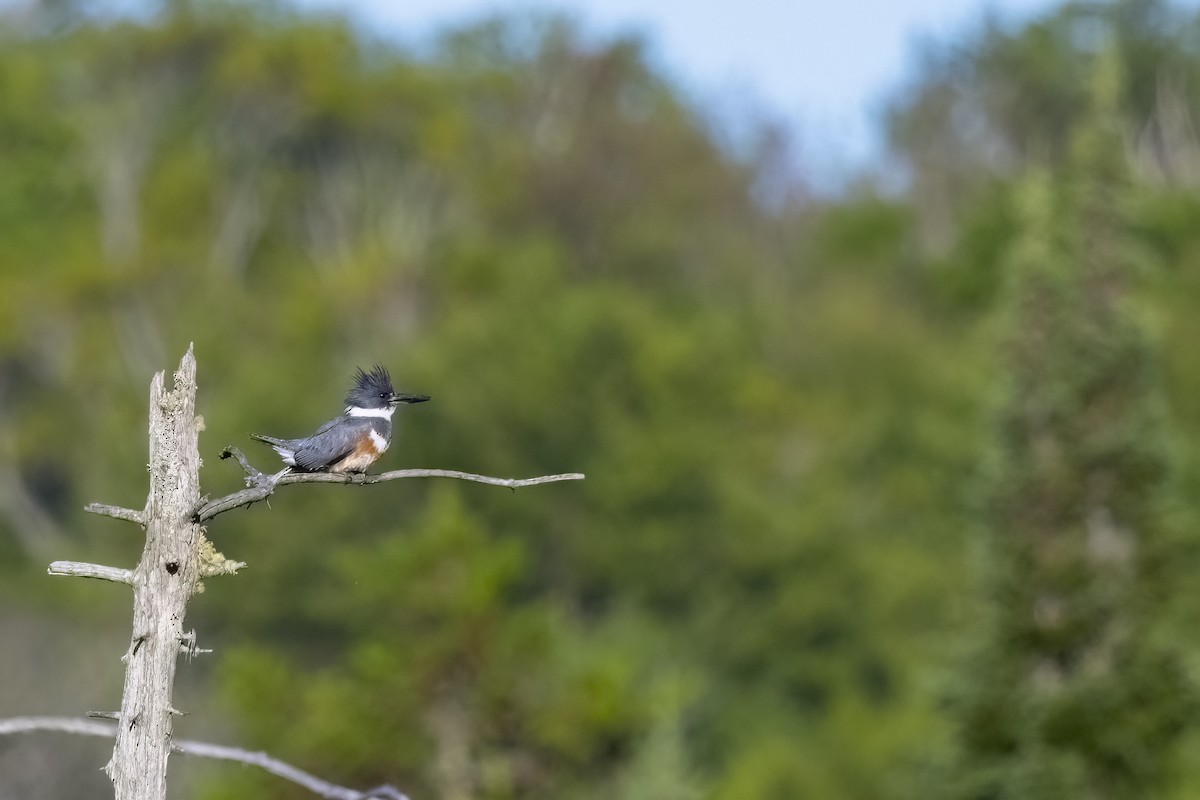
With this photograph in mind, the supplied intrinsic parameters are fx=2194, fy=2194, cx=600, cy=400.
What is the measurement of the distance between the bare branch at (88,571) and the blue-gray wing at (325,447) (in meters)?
1.97

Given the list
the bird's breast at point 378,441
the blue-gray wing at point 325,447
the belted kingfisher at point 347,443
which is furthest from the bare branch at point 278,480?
the bird's breast at point 378,441

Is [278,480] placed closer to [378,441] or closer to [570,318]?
[378,441]

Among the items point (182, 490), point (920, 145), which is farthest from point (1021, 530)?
point (920, 145)

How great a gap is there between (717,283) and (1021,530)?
155 ft

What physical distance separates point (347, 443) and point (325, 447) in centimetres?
9

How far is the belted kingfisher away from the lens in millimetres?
8367

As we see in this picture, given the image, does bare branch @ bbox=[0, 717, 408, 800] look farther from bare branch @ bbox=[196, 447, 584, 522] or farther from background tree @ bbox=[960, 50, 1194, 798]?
background tree @ bbox=[960, 50, 1194, 798]

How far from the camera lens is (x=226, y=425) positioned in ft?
190

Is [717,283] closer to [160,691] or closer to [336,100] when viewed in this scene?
[336,100]

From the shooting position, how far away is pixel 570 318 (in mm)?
67688

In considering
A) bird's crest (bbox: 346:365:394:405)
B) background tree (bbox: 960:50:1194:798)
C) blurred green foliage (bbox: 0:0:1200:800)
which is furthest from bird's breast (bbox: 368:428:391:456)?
blurred green foliage (bbox: 0:0:1200:800)

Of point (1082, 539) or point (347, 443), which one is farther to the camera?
point (1082, 539)

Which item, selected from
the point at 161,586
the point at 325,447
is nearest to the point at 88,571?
the point at 161,586

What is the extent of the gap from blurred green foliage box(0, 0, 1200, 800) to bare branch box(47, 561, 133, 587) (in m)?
33.8
